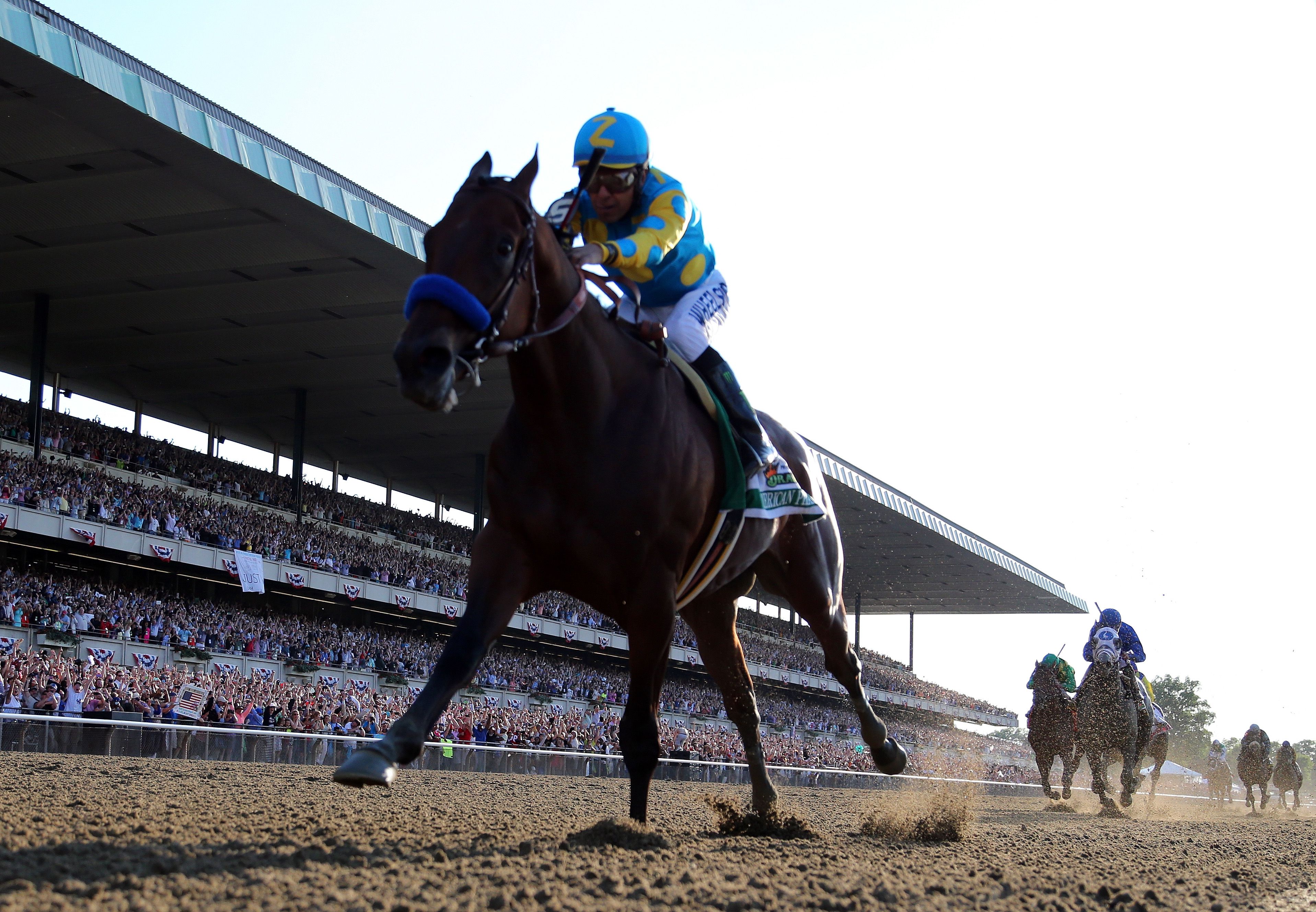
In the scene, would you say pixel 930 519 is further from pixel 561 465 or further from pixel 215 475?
pixel 561 465

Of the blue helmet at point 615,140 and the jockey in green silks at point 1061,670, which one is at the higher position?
the blue helmet at point 615,140

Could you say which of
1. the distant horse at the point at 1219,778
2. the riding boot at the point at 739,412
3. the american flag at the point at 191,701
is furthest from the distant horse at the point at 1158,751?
the riding boot at the point at 739,412

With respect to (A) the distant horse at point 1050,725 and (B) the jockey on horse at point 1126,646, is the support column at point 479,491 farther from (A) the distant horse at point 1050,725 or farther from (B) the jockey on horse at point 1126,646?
(B) the jockey on horse at point 1126,646

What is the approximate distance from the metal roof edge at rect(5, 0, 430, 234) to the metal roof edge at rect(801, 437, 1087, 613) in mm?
13450

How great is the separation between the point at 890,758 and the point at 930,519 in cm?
4410

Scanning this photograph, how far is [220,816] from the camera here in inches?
196

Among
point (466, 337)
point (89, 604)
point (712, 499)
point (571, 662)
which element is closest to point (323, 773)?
point (712, 499)

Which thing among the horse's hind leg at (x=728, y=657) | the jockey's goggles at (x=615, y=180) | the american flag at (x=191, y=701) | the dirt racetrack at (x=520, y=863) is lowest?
the american flag at (x=191, y=701)

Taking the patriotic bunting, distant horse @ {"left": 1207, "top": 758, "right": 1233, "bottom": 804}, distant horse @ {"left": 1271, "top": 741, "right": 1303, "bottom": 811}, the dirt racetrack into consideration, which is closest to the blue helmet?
the dirt racetrack

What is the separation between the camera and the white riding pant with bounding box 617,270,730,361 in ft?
18.0

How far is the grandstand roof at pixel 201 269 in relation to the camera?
2034 centimetres

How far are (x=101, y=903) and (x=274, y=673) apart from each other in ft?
Answer: 83.5

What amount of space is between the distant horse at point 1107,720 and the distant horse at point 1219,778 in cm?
1716

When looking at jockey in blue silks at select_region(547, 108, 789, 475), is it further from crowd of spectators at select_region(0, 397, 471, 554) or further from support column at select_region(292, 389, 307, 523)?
support column at select_region(292, 389, 307, 523)
